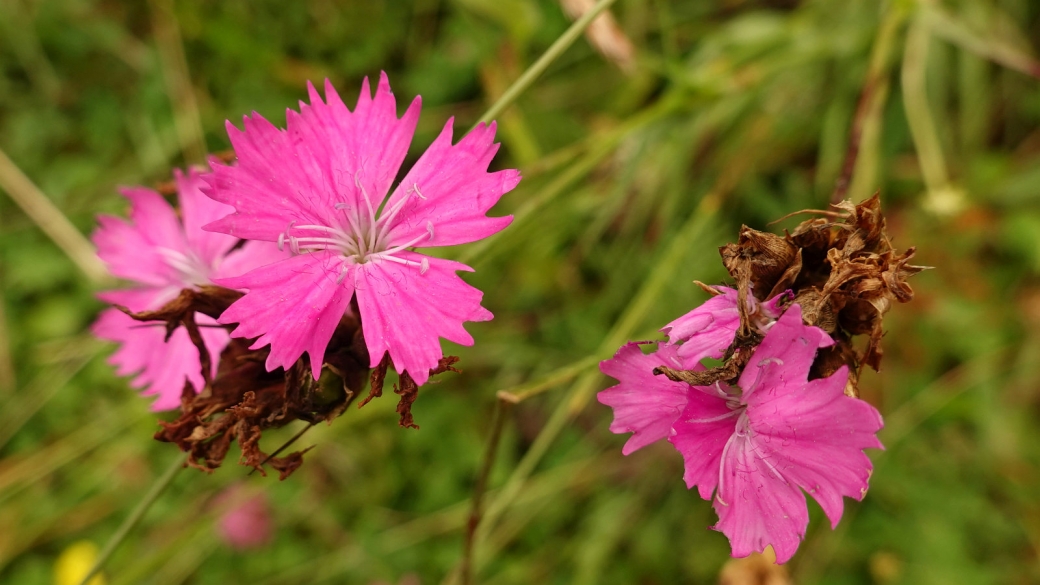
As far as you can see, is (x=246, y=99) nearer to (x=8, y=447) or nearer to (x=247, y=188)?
(x=8, y=447)

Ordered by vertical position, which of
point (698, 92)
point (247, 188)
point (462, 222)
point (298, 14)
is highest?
point (298, 14)

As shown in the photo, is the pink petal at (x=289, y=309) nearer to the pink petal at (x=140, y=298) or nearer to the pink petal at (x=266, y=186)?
the pink petal at (x=266, y=186)

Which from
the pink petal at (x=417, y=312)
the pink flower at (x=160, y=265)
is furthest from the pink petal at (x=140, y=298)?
the pink petal at (x=417, y=312)

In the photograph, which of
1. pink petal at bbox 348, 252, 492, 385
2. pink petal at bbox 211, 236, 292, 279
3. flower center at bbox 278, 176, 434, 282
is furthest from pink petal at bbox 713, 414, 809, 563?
pink petal at bbox 211, 236, 292, 279

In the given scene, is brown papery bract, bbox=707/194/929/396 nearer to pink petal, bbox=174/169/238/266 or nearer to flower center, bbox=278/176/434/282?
flower center, bbox=278/176/434/282

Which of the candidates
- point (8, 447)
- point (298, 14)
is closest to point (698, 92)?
point (298, 14)

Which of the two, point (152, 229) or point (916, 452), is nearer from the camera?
point (152, 229)

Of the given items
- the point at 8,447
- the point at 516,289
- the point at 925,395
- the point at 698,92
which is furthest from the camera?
the point at 8,447
